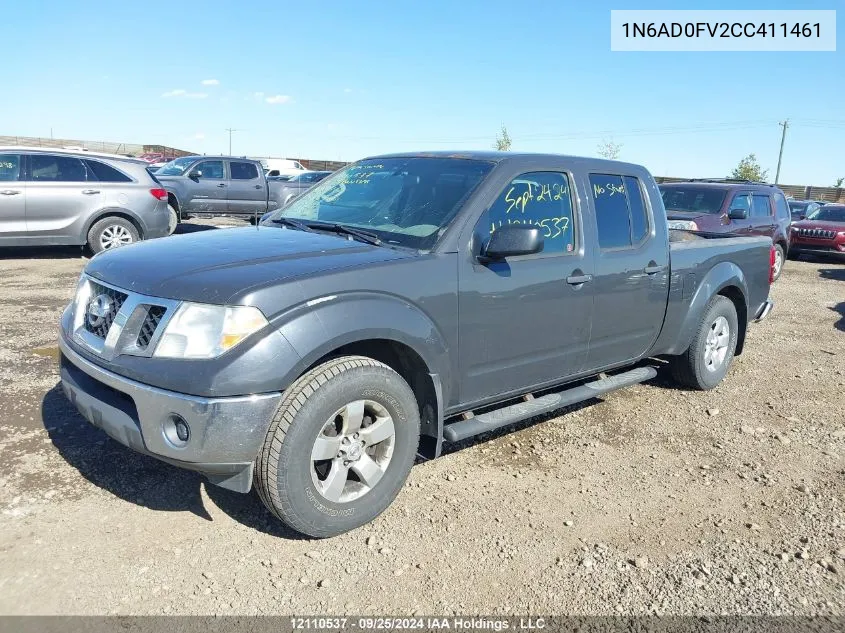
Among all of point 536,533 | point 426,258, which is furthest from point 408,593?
point 426,258

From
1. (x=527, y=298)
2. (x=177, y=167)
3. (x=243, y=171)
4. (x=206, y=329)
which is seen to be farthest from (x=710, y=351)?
(x=177, y=167)

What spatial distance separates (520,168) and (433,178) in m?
0.51

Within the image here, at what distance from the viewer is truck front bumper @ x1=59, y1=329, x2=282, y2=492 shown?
105 inches

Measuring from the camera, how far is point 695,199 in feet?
36.9

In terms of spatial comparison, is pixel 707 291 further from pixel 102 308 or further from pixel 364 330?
pixel 102 308

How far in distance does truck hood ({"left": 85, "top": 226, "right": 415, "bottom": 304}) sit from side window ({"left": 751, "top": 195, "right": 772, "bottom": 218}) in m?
10.1

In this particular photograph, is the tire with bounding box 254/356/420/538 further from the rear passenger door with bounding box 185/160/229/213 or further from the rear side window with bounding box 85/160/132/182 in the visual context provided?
the rear passenger door with bounding box 185/160/229/213

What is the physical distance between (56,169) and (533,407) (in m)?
8.86

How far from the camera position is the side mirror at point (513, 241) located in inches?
132

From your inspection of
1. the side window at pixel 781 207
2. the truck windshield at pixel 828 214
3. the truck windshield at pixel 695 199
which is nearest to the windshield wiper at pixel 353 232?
the truck windshield at pixel 695 199

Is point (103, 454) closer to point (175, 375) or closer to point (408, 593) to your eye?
point (175, 375)

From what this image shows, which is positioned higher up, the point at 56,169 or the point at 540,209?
the point at 56,169

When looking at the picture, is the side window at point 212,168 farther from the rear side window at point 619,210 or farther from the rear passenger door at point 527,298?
the rear passenger door at point 527,298

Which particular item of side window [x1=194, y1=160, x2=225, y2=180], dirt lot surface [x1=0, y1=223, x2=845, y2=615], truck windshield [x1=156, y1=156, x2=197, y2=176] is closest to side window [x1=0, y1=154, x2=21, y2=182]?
truck windshield [x1=156, y1=156, x2=197, y2=176]
